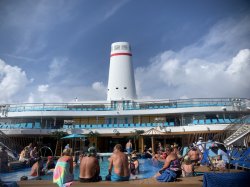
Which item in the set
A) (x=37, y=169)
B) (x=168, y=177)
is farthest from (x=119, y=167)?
(x=37, y=169)

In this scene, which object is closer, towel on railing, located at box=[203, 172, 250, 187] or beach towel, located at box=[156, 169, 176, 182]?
towel on railing, located at box=[203, 172, 250, 187]

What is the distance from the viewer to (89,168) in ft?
16.5

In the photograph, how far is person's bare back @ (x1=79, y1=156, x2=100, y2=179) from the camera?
4.96m

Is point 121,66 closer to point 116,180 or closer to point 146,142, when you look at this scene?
point 146,142

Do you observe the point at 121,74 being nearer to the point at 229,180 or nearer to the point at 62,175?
the point at 62,175

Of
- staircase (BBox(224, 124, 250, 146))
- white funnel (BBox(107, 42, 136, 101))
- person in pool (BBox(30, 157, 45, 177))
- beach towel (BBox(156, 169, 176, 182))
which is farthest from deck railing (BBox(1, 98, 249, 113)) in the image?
beach towel (BBox(156, 169, 176, 182))

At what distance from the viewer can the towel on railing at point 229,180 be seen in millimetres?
4099

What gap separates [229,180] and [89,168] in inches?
107

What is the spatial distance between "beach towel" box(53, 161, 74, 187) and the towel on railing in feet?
8.41

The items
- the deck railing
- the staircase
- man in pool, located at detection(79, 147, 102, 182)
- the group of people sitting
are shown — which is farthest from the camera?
the deck railing

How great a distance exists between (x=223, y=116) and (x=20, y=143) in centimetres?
2097

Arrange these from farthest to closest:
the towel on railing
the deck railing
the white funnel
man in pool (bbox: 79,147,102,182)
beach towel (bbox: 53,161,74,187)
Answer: the white funnel → the deck railing → man in pool (bbox: 79,147,102,182) → beach towel (bbox: 53,161,74,187) → the towel on railing

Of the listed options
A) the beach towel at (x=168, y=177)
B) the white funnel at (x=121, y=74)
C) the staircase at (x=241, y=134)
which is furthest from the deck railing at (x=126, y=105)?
the beach towel at (x=168, y=177)

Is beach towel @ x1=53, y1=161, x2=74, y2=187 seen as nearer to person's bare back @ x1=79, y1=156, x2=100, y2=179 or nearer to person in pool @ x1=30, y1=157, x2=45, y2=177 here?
person's bare back @ x1=79, y1=156, x2=100, y2=179
